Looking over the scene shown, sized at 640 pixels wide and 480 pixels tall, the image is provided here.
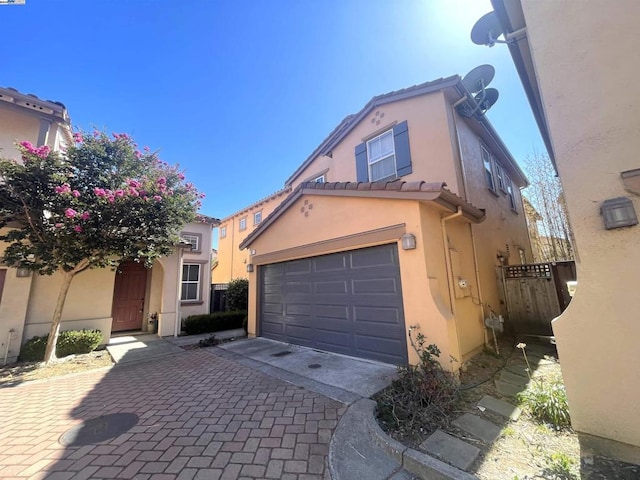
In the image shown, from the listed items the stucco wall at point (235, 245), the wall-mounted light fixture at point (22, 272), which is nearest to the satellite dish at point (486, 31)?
the wall-mounted light fixture at point (22, 272)

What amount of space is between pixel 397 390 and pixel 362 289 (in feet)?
8.02

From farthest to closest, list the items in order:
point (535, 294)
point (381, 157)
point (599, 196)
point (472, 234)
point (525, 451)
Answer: point (381, 157) < point (535, 294) < point (472, 234) < point (599, 196) < point (525, 451)

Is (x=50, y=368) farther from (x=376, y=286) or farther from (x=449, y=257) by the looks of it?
(x=449, y=257)

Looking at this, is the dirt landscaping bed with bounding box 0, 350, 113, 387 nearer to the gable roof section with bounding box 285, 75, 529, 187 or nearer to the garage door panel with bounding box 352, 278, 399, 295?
the garage door panel with bounding box 352, 278, 399, 295

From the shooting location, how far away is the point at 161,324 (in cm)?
1019

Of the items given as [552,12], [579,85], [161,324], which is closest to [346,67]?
[552,12]

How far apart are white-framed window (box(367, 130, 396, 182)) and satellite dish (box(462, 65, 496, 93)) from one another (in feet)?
9.15

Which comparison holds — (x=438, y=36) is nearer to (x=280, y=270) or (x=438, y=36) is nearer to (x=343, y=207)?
(x=343, y=207)

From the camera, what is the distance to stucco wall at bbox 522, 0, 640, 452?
8.95ft

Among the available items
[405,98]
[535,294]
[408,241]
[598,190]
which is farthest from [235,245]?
[598,190]

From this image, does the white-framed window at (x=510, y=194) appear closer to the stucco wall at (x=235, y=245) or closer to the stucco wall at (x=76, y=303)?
the stucco wall at (x=235, y=245)

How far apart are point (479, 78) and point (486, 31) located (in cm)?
354

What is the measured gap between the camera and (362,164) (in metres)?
9.61

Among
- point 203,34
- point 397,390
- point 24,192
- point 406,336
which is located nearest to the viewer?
point 397,390
